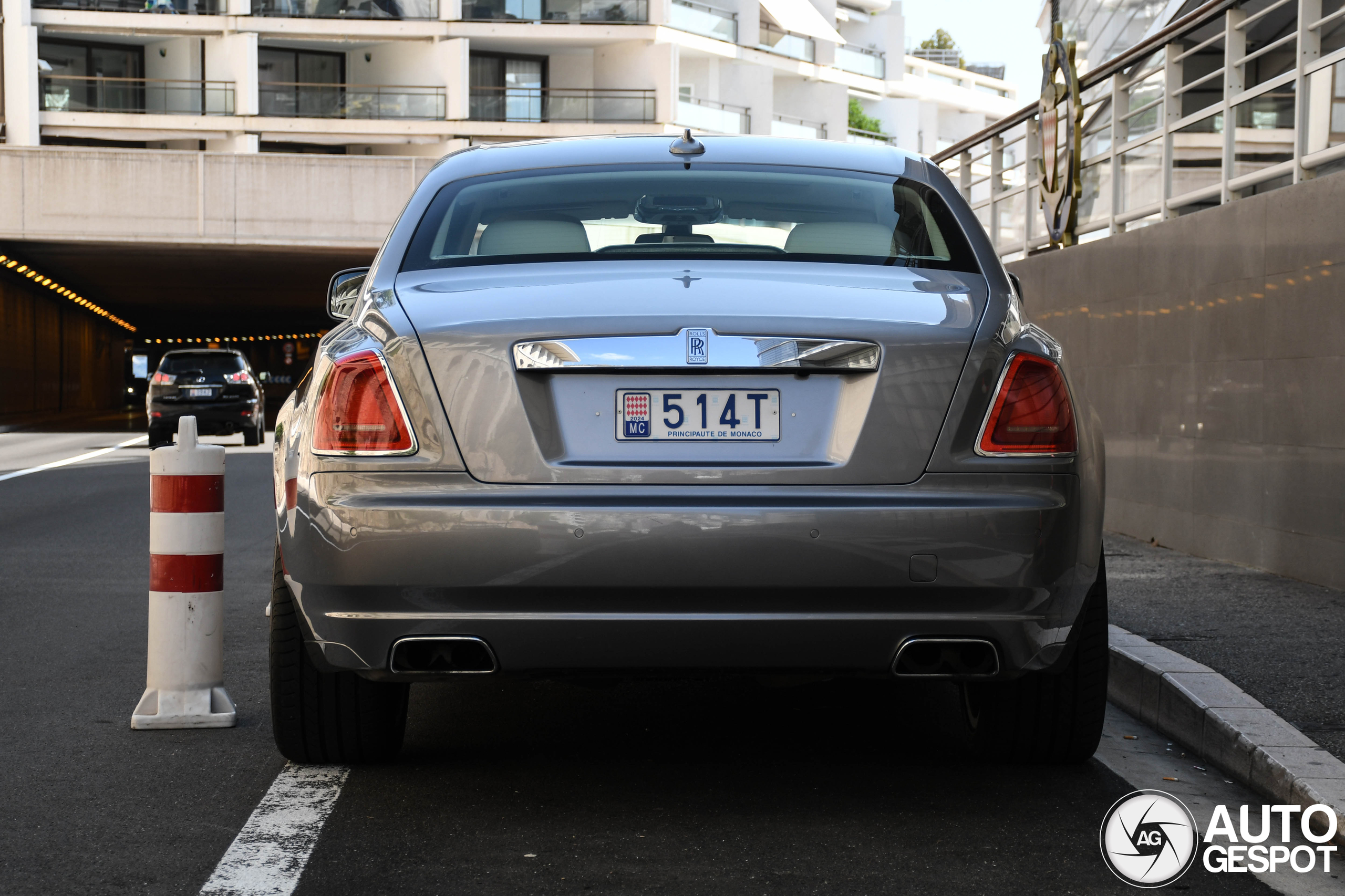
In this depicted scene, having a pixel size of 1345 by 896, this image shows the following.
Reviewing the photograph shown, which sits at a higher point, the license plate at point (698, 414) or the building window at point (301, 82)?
the building window at point (301, 82)

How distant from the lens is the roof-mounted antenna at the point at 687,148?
479cm

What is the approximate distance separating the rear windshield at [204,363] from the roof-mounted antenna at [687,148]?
72.5 feet

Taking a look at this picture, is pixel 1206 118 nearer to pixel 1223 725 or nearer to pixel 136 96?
pixel 1223 725

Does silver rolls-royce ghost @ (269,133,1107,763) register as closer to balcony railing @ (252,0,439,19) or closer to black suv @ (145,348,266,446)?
black suv @ (145,348,266,446)

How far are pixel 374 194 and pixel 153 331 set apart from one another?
4323cm

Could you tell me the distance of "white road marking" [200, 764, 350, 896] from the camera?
3412mm

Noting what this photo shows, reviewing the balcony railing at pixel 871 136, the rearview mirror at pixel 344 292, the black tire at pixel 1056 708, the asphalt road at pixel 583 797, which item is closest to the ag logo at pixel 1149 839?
the asphalt road at pixel 583 797

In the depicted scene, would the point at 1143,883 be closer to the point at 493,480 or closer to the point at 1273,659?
the point at 493,480

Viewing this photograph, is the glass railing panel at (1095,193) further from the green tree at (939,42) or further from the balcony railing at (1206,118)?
the green tree at (939,42)

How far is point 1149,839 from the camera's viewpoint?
3809 mm

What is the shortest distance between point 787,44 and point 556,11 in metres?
12.2

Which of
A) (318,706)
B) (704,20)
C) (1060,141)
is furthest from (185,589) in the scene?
(704,20)

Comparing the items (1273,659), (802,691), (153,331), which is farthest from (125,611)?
(153,331)

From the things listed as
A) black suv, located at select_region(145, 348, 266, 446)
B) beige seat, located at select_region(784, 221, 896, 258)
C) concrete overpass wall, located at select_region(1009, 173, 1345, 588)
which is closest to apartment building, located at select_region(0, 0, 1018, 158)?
black suv, located at select_region(145, 348, 266, 446)
